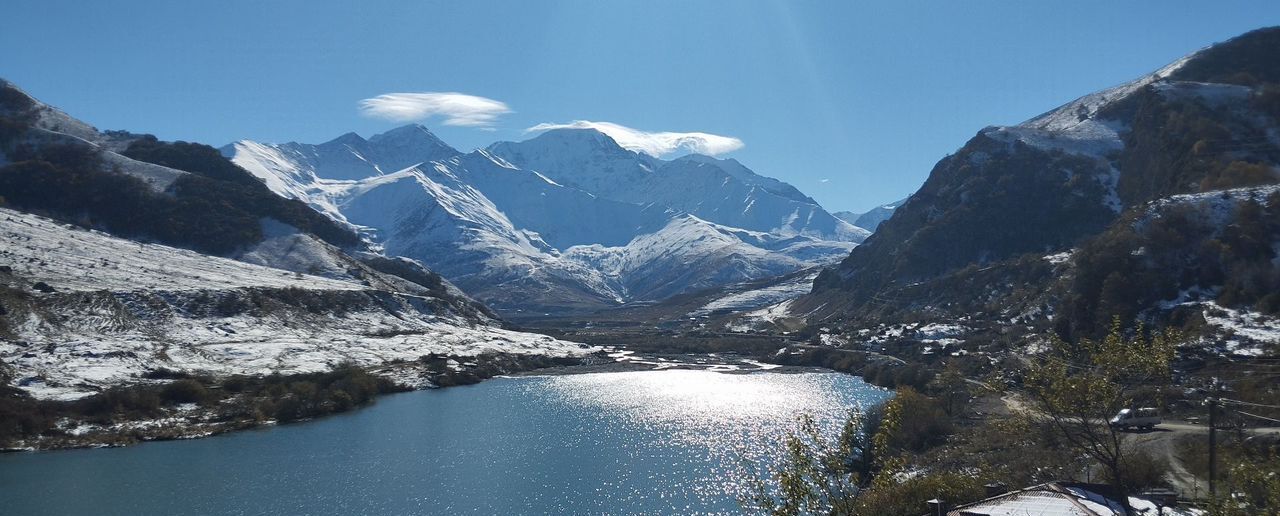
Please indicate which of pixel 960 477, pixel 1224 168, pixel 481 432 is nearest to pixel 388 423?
pixel 481 432

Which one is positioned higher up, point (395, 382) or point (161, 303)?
point (161, 303)

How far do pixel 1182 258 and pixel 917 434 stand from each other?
63853 mm

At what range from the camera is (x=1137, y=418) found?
62.2 meters

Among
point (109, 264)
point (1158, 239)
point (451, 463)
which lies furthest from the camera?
point (109, 264)

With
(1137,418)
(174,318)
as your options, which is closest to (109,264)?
(174,318)

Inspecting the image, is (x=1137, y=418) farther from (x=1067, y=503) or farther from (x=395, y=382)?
(x=395, y=382)

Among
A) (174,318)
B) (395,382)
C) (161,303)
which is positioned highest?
(161,303)

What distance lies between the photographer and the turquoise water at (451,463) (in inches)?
2467

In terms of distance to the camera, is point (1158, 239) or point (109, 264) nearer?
point (1158, 239)

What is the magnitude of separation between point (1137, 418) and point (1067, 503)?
32.1m

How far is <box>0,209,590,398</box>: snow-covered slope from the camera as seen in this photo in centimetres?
10275

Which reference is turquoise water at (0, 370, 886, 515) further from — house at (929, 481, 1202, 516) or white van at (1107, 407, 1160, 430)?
white van at (1107, 407, 1160, 430)

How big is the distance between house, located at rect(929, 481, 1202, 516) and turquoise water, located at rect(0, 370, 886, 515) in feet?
79.6

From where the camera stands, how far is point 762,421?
9575cm
